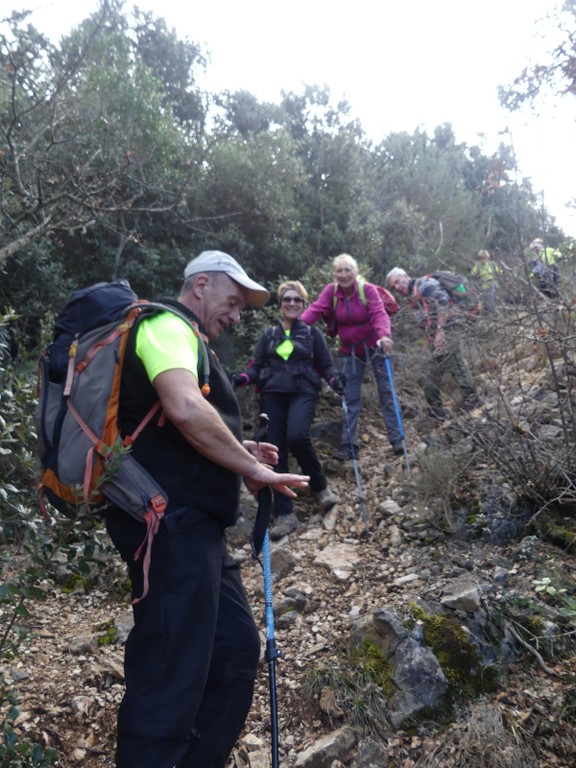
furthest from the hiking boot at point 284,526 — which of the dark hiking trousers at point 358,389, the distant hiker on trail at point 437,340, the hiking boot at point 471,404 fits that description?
the hiking boot at point 471,404

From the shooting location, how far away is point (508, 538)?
4.61 metres

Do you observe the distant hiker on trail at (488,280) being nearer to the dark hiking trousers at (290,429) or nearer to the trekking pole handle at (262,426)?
the dark hiking trousers at (290,429)

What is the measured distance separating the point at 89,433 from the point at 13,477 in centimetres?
423

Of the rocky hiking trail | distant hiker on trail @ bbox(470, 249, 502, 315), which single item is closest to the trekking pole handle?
the rocky hiking trail

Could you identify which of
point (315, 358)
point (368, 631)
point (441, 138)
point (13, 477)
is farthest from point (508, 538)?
point (441, 138)

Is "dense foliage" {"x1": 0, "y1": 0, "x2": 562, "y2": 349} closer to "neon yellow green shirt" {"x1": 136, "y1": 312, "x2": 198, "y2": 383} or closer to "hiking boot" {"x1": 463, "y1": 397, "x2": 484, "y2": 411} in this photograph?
"hiking boot" {"x1": 463, "y1": 397, "x2": 484, "y2": 411}

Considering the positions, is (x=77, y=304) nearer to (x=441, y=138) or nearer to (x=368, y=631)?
(x=368, y=631)

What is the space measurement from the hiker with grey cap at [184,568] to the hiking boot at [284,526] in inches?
123

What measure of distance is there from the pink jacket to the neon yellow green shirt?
A: 4345 millimetres

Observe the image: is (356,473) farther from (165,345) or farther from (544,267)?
(165,345)

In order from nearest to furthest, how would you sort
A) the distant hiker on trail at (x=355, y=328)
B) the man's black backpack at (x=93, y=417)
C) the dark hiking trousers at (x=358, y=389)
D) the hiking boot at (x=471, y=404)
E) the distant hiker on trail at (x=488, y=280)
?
the man's black backpack at (x=93, y=417) → the distant hiker on trail at (x=488, y=280) → the hiking boot at (x=471, y=404) → the distant hiker on trail at (x=355, y=328) → the dark hiking trousers at (x=358, y=389)

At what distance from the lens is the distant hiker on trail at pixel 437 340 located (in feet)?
18.8

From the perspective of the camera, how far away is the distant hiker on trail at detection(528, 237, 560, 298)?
15.5ft

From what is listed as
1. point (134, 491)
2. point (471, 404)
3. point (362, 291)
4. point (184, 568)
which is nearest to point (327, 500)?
point (471, 404)
